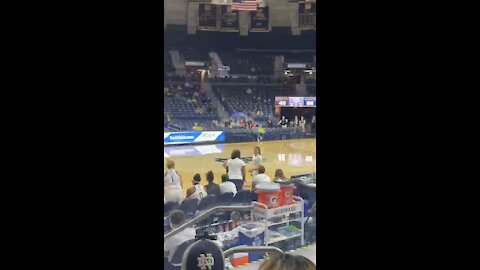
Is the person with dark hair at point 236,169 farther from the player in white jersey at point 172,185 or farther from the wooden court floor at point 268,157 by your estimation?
the player in white jersey at point 172,185

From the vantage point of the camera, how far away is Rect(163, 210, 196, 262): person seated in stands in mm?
3662

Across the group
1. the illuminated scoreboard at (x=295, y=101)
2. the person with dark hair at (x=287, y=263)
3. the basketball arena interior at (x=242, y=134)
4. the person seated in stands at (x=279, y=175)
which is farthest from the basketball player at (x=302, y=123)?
the person with dark hair at (x=287, y=263)

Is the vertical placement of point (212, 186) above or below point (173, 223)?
above

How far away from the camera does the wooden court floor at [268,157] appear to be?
3758mm

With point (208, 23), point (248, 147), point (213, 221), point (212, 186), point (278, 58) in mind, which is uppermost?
point (208, 23)

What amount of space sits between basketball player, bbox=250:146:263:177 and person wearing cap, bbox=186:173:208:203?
0.39m

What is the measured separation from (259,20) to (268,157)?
1000mm

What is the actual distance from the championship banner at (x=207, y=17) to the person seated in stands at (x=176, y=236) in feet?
4.34

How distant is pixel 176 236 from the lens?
369cm

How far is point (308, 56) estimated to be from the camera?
152 inches

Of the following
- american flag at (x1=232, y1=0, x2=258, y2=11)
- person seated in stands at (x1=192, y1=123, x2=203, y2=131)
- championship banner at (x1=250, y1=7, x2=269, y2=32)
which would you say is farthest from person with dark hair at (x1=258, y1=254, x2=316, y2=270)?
american flag at (x1=232, y1=0, x2=258, y2=11)
